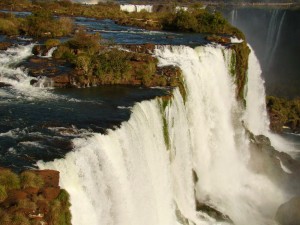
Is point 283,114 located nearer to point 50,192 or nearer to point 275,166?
point 275,166

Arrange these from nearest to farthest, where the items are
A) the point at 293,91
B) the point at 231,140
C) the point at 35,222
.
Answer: the point at 35,222
the point at 231,140
the point at 293,91

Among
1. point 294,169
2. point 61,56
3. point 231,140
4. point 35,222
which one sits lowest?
point 294,169

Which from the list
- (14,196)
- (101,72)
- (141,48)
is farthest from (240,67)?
(14,196)

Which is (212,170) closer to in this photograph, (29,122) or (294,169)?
(294,169)

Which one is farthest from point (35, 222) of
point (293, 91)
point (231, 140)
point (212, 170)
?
point (293, 91)

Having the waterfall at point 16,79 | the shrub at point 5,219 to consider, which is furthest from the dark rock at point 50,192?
the waterfall at point 16,79
